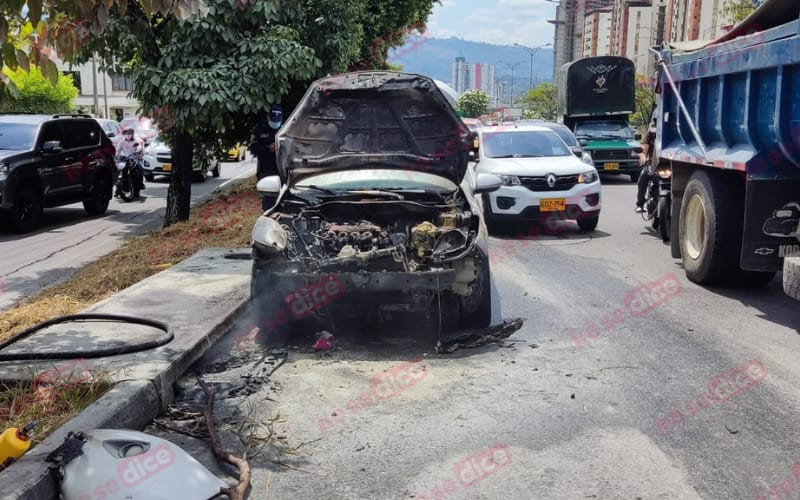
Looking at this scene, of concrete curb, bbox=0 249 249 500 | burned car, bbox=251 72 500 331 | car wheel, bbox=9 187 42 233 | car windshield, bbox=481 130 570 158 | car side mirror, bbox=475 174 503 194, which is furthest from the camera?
car windshield, bbox=481 130 570 158

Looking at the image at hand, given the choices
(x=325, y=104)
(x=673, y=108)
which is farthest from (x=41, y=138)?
(x=673, y=108)

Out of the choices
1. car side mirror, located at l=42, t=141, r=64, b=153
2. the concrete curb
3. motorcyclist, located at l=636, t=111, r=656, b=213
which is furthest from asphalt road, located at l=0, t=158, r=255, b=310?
motorcyclist, located at l=636, t=111, r=656, b=213

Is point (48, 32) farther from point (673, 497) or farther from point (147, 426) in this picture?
point (673, 497)

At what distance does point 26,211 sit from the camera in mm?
12930

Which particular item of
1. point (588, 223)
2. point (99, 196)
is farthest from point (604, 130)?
point (99, 196)

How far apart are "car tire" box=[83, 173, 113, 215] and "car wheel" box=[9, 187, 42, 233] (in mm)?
2015

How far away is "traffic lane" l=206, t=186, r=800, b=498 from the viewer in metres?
3.81

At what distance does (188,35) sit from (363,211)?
4817mm

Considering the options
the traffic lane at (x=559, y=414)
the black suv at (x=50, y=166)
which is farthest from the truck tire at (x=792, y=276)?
the black suv at (x=50, y=166)

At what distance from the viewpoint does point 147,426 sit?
4.61 meters

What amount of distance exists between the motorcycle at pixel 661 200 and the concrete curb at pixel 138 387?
5980 mm

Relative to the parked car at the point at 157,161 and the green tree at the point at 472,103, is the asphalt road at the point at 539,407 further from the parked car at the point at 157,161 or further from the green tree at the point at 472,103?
the green tree at the point at 472,103

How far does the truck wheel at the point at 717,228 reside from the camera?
770 centimetres

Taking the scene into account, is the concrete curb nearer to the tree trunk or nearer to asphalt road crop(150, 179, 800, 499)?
asphalt road crop(150, 179, 800, 499)
